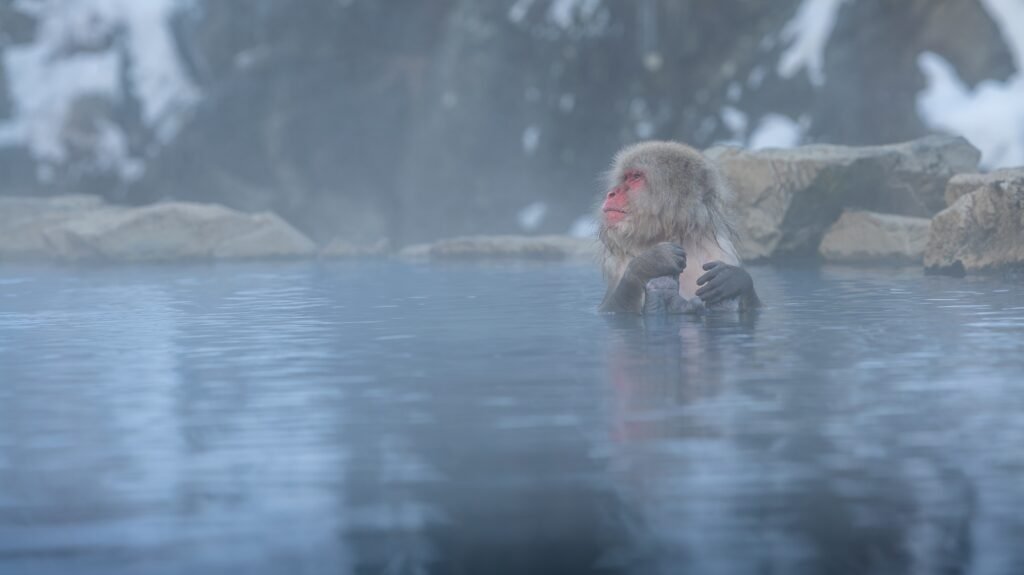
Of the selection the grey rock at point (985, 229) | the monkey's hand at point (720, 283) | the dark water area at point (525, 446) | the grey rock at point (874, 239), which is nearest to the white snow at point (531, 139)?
the grey rock at point (874, 239)

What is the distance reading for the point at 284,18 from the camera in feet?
62.2

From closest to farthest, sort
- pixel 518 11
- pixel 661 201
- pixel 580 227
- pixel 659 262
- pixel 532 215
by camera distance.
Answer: pixel 659 262 → pixel 661 201 → pixel 580 227 → pixel 532 215 → pixel 518 11

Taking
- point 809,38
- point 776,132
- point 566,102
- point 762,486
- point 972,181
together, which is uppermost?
point 809,38

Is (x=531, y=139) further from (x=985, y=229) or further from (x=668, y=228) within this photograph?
(x=668, y=228)

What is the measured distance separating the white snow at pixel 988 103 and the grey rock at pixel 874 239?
304cm

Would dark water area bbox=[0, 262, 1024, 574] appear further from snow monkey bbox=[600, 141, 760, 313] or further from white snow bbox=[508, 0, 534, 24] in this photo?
white snow bbox=[508, 0, 534, 24]

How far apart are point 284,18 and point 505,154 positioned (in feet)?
11.3

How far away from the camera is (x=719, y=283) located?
6.34 m

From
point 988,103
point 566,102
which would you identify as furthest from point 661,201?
point 566,102

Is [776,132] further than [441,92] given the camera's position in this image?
No

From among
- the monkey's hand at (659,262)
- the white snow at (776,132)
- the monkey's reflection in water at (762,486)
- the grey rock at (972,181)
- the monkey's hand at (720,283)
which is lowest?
the monkey's reflection in water at (762,486)

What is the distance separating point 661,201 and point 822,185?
5491 mm

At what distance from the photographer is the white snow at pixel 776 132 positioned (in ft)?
52.4

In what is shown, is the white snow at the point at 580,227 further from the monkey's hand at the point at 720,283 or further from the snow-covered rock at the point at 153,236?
the monkey's hand at the point at 720,283
